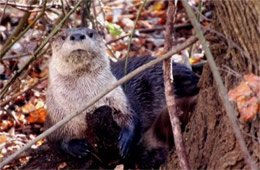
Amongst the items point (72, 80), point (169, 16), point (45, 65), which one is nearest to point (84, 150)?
point (72, 80)

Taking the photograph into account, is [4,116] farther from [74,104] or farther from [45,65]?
[74,104]

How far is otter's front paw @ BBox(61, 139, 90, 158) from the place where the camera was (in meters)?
3.02

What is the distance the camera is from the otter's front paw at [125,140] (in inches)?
118

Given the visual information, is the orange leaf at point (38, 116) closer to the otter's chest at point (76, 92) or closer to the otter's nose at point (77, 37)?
the otter's chest at point (76, 92)

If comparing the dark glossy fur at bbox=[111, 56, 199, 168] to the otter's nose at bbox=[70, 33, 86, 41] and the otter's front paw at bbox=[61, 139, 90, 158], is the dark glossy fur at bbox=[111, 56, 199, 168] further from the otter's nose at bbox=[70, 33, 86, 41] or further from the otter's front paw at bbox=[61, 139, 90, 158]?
the otter's nose at bbox=[70, 33, 86, 41]


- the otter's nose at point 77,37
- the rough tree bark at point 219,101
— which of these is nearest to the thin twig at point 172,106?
the rough tree bark at point 219,101

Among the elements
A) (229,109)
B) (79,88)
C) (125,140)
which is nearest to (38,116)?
(79,88)

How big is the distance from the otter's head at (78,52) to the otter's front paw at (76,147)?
36 centimetres

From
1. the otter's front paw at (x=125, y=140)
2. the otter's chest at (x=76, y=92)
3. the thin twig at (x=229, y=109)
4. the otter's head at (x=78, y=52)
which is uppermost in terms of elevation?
the otter's head at (x=78, y=52)

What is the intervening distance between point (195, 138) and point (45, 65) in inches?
96.1

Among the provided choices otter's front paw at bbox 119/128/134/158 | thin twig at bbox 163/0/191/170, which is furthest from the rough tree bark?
otter's front paw at bbox 119/128/134/158

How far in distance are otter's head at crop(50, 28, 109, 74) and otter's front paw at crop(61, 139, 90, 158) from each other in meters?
0.36

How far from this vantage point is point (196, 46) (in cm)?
471

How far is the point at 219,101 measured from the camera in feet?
7.99
